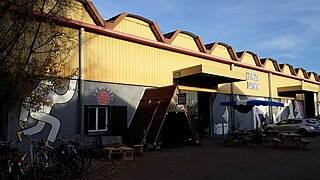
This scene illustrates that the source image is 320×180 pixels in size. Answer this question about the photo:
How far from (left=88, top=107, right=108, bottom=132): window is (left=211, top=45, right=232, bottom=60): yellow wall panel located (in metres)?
10.1

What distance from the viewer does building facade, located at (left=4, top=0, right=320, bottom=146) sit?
1405 centimetres

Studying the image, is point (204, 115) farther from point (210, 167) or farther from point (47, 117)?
point (210, 167)

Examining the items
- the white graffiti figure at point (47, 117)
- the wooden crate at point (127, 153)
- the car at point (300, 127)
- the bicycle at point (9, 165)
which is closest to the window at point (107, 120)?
the white graffiti figure at point (47, 117)

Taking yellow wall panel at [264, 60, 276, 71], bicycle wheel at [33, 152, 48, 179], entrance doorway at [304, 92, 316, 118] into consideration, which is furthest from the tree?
entrance doorway at [304, 92, 316, 118]

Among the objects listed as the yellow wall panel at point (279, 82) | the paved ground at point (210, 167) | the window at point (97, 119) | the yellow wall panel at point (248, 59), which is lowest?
the paved ground at point (210, 167)

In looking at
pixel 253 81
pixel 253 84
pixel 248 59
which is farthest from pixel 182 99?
pixel 253 81

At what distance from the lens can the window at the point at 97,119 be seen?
1521 centimetres

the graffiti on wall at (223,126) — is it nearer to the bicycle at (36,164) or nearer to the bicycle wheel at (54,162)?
the bicycle wheel at (54,162)

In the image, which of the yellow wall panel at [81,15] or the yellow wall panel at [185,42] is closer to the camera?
the yellow wall panel at [81,15]

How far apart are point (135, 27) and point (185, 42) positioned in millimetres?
4298

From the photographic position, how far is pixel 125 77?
16484 millimetres

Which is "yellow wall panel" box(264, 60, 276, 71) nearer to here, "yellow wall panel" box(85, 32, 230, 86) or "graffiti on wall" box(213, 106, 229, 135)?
"graffiti on wall" box(213, 106, 229, 135)

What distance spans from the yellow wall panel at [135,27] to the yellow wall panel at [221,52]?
6166mm

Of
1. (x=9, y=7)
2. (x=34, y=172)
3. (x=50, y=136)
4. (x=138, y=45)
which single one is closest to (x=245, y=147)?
(x=138, y=45)
